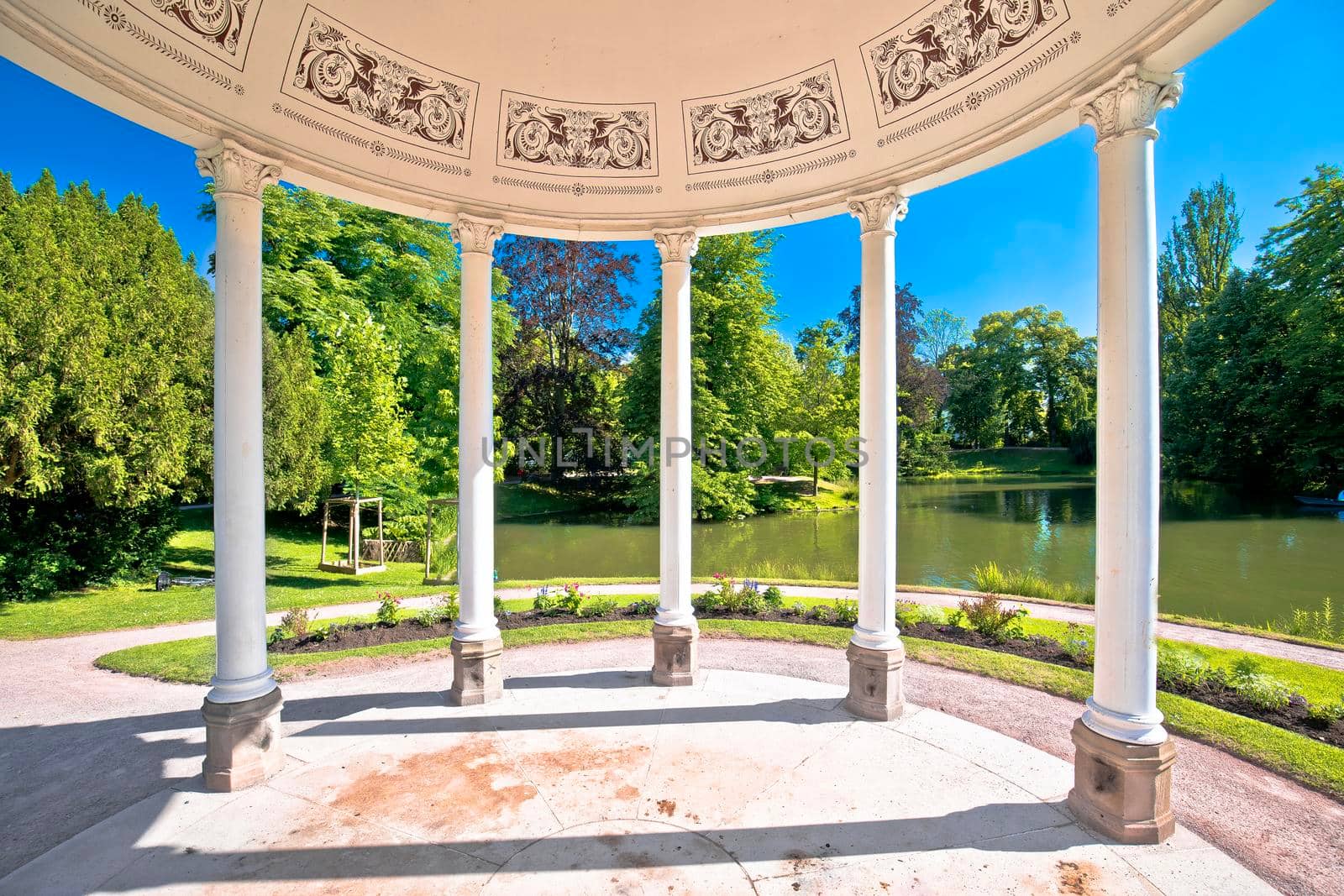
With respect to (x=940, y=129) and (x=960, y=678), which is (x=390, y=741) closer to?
(x=960, y=678)

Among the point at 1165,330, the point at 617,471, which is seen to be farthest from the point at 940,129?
the point at 1165,330

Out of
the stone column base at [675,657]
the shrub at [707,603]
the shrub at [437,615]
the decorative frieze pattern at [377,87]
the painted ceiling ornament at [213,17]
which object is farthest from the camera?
the shrub at [707,603]

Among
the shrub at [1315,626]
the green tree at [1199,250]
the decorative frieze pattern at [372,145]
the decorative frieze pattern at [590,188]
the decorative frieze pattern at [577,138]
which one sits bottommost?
the shrub at [1315,626]

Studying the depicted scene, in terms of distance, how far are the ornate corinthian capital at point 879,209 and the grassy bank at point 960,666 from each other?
6602mm

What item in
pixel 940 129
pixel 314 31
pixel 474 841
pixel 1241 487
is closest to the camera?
pixel 474 841

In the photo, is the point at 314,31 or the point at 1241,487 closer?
the point at 314,31

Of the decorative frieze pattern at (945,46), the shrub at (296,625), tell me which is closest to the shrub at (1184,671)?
the decorative frieze pattern at (945,46)

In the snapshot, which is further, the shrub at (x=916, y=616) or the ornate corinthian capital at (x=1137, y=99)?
the shrub at (x=916, y=616)

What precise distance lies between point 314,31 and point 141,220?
1629 centimetres

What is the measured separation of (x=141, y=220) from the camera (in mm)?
16906

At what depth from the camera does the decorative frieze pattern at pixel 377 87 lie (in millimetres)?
5941

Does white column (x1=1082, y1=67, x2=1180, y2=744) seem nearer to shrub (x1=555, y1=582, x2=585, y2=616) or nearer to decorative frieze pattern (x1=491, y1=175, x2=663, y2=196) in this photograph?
decorative frieze pattern (x1=491, y1=175, x2=663, y2=196)

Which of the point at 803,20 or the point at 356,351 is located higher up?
the point at 803,20

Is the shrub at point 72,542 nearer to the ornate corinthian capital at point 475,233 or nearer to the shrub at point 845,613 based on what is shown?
the ornate corinthian capital at point 475,233
